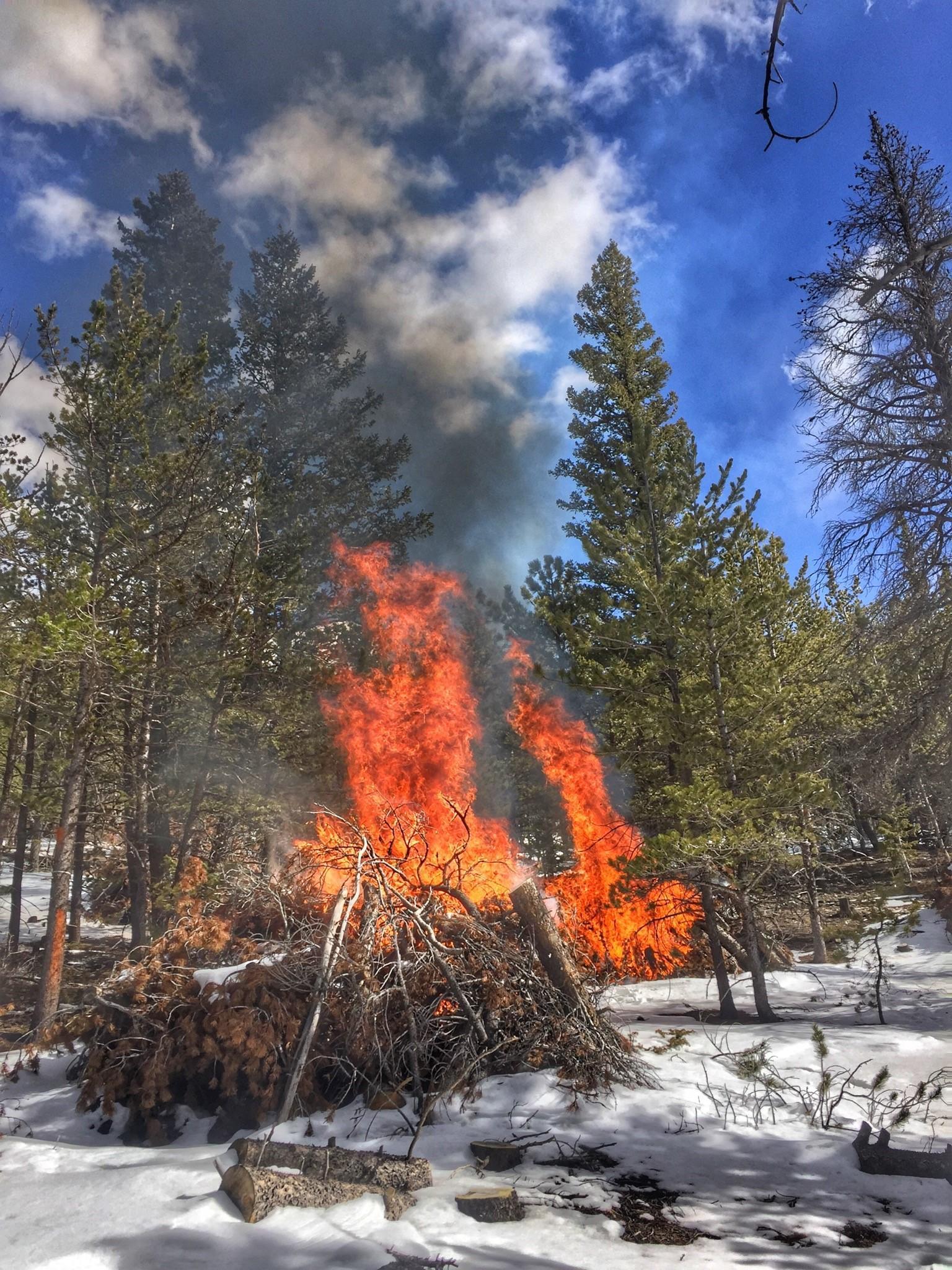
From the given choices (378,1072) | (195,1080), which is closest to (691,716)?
(378,1072)

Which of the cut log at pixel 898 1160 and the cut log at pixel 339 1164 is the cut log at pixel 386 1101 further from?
the cut log at pixel 898 1160

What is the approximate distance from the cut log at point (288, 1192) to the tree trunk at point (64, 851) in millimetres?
8027

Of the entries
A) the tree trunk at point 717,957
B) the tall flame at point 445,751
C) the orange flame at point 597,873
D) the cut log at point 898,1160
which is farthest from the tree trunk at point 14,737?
the cut log at point 898,1160

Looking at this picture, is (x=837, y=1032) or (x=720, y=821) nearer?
(x=837, y=1032)

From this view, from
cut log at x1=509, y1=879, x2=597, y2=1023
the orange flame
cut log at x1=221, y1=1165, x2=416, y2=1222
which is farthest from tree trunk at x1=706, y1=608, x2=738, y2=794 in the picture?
cut log at x1=221, y1=1165, x2=416, y2=1222

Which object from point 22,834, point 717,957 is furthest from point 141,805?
point 717,957

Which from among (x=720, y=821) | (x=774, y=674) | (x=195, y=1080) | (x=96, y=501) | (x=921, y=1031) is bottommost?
(x=921, y=1031)

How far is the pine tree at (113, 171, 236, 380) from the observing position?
84.7 ft

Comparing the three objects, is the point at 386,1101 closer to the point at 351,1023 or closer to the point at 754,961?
the point at 351,1023

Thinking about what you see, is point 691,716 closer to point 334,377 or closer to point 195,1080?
point 195,1080

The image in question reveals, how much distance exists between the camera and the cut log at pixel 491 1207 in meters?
4.08

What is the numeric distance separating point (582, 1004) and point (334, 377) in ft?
73.5

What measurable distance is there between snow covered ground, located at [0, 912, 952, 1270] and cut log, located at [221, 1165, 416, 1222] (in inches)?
2.3

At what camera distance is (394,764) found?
18.1m
